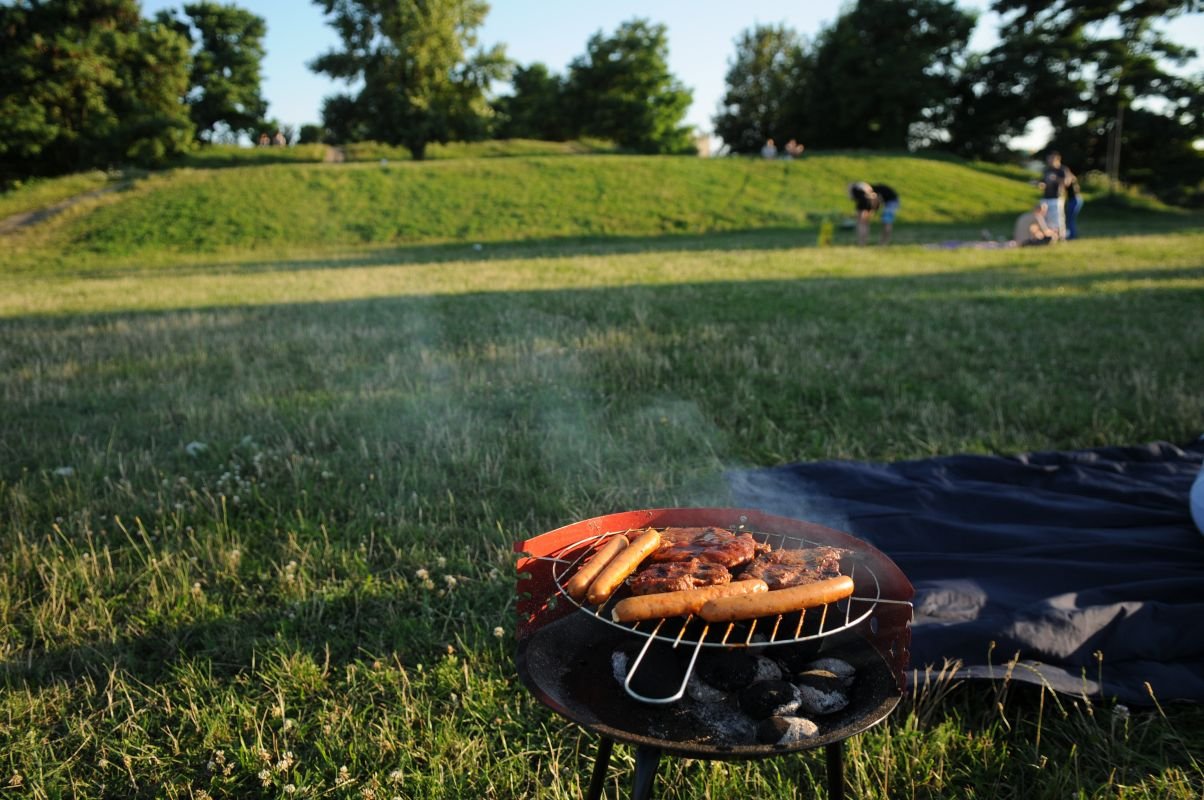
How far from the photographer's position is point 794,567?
197 cm

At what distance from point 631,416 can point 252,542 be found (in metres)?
2.64

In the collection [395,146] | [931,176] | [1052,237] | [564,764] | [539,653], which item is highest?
[395,146]

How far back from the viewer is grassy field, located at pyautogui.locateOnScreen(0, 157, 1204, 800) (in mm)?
2357

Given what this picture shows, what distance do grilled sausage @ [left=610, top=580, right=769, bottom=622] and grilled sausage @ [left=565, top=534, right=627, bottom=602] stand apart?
0.34ft

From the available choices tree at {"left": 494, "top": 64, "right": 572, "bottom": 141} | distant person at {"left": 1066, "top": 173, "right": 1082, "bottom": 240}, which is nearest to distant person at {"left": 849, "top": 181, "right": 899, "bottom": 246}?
distant person at {"left": 1066, "top": 173, "right": 1082, "bottom": 240}

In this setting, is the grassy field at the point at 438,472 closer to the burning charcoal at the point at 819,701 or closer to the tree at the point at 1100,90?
the burning charcoal at the point at 819,701

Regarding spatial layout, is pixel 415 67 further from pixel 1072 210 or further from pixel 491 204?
pixel 1072 210

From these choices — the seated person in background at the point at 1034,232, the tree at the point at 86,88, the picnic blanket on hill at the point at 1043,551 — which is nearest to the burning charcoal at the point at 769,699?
the picnic blanket on hill at the point at 1043,551

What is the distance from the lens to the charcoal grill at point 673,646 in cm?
164

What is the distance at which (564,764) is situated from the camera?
237 cm

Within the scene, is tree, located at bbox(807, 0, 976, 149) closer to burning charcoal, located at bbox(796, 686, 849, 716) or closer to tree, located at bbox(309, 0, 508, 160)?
tree, located at bbox(309, 0, 508, 160)

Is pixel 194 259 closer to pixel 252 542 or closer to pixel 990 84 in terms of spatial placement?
pixel 252 542

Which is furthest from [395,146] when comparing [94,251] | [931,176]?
[931,176]

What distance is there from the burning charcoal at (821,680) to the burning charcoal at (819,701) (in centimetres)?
2
